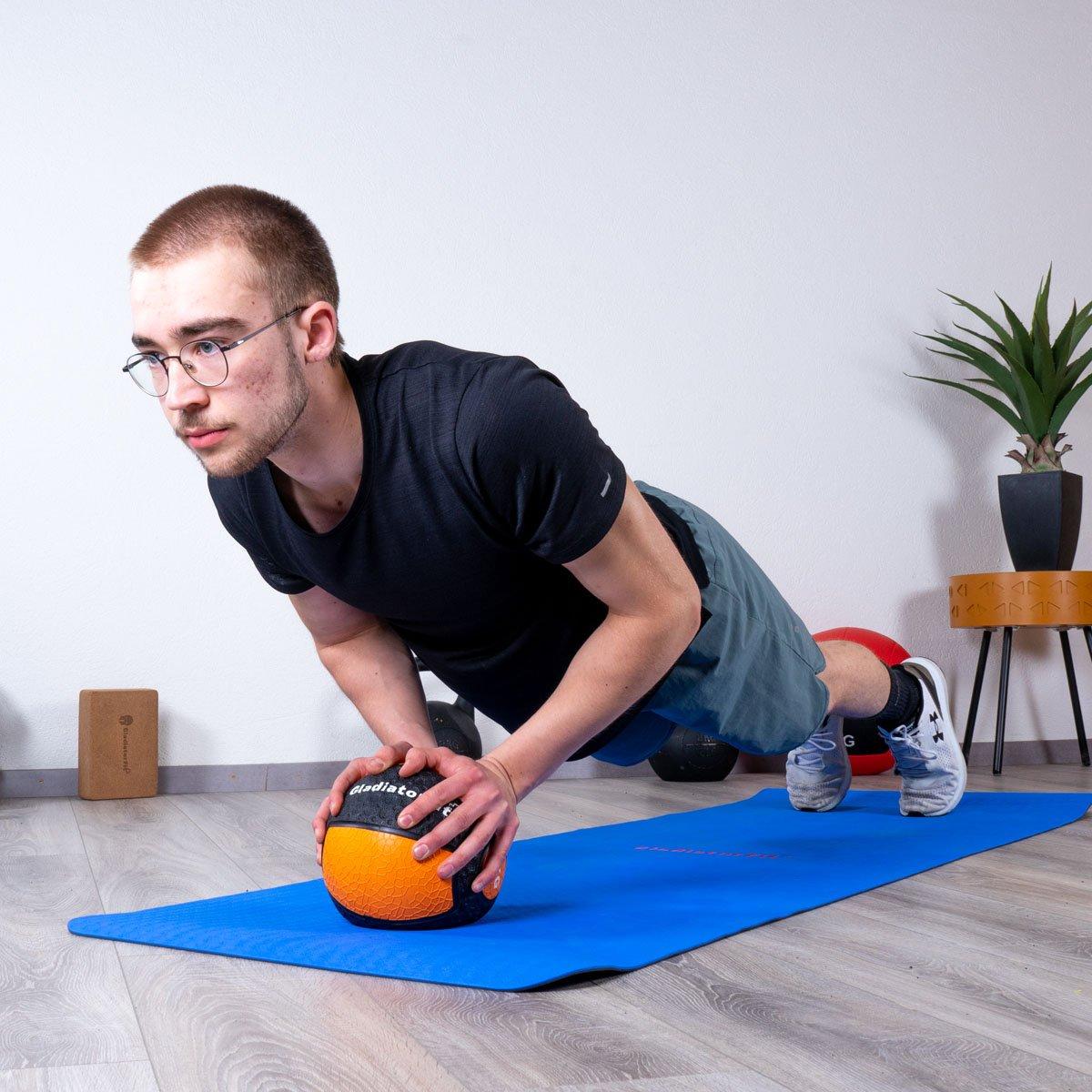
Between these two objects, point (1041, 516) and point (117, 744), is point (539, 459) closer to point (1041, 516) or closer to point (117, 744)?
point (117, 744)

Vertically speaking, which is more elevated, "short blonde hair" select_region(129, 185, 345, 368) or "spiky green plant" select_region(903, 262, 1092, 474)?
"short blonde hair" select_region(129, 185, 345, 368)

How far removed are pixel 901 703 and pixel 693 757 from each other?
1.15 m

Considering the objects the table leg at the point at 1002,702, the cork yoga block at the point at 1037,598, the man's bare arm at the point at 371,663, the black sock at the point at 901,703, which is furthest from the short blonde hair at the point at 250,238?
the table leg at the point at 1002,702

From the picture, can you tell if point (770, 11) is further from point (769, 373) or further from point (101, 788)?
point (101, 788)

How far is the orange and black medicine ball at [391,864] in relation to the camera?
1.28 meters

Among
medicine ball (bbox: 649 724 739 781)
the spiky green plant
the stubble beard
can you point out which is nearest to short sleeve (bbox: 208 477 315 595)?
the stubble beard

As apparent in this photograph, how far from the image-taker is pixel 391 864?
1282 millimetres

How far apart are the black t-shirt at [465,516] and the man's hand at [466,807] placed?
223 millimetres

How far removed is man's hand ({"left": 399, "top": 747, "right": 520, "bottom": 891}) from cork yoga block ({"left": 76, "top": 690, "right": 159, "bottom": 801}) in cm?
182

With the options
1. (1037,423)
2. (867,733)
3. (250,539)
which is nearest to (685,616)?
(250,539)

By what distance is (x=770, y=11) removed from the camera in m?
3.72

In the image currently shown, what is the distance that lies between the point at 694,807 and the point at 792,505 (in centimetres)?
129

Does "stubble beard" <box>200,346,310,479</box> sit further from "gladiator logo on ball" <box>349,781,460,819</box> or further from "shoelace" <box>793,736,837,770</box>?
"shoelace" <box>793,736,837,770</box>

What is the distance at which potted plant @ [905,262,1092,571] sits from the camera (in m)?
3.42
